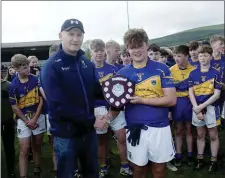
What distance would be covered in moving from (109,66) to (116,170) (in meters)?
1.74

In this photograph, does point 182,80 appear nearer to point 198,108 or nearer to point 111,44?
point 198,108

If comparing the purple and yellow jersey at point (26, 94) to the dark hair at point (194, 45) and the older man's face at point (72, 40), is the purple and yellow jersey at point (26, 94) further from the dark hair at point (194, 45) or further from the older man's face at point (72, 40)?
the dark hair at point (194, 45)

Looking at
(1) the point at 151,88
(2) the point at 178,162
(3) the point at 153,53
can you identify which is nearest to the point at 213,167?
(2) the point at 178,162

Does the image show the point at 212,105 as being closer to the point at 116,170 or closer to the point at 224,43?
the point at 224,43

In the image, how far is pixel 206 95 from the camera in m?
4.40

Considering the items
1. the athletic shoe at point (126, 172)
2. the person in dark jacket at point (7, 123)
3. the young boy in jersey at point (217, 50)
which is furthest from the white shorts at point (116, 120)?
the young boy in jersey at point (217, 50)

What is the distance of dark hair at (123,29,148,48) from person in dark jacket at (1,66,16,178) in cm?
212

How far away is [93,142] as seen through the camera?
3.04m

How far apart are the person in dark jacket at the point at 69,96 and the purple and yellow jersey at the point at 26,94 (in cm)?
155

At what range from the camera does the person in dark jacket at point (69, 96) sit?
2725 millimetres

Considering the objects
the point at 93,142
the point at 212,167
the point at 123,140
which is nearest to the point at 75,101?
the point at 93,142

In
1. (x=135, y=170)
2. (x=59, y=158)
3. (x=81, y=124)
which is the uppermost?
(x=81, y=124)

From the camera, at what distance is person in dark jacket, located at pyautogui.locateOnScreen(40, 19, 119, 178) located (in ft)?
8.94

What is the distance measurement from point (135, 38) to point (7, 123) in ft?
8.21
